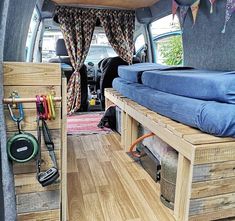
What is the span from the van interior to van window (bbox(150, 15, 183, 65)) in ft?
0.12

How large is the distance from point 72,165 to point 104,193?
0.61 meters

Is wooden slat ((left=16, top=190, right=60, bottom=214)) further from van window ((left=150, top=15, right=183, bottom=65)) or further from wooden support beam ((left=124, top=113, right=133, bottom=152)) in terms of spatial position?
van window ((left=150, top=15, right=183, bottom=65))

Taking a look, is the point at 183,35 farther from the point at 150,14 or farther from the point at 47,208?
the point at 47,208

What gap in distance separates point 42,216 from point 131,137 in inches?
57.2

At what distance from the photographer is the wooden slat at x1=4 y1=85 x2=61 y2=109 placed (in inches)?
43.7

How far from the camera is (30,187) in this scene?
48.6 inches

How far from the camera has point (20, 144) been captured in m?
Answer: 1.09

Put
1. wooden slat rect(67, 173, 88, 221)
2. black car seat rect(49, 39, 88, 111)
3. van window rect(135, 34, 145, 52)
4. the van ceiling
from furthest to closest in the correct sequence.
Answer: van window rect(135, 34, 145, 52) → black car seat rect(49, 39, 88, 111) → the van ceiling → wooden slat rect(67, 173, 88, 221)

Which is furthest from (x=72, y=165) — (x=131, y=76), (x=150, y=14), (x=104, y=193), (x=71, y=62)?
(x=150, y=14)

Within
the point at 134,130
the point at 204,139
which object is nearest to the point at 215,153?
the point at 204,139

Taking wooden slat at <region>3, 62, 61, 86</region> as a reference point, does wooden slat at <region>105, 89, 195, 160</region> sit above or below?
below

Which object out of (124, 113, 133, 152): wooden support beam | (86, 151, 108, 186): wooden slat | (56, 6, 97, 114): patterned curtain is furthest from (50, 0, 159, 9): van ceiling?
(86, 151, 108, 186): wooden slat

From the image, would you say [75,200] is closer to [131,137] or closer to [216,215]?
[216,215]

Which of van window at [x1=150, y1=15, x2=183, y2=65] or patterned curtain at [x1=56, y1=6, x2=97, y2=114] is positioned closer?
van window at [x1=150, y1=15, x2=183, y2=65]
